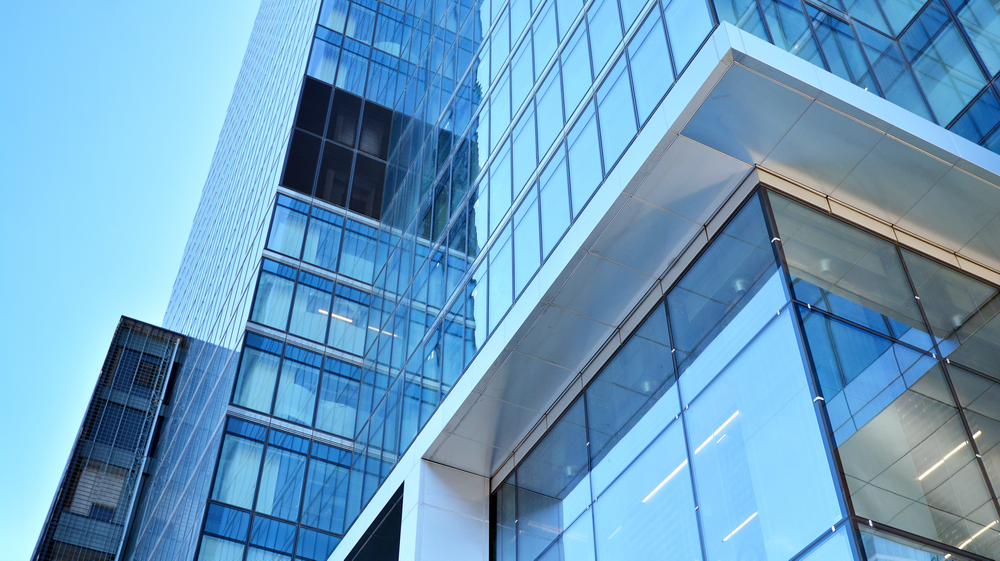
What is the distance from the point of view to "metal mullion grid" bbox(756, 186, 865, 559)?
1200 centimetres

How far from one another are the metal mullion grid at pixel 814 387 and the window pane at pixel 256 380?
72.4 ft

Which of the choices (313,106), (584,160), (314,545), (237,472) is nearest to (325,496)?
(314,545)

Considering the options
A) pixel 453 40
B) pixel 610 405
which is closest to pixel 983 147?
pixel 610 405

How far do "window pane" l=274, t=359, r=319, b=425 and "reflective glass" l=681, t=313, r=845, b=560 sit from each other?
2017 cm

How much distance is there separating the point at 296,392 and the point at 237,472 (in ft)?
11.6

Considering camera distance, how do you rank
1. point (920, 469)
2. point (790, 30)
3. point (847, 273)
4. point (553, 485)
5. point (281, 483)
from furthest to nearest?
point (281, 483), point (553, 485), point (790, 30), point (847, 273), point (920, 469)

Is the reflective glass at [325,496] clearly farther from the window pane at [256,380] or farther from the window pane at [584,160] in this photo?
the window pane at [584,160]

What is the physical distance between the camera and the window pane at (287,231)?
37875 mm

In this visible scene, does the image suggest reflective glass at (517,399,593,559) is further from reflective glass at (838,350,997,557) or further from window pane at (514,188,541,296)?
reflective glass at (838,350,997,557)

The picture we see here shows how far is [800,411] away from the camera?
43.6ft

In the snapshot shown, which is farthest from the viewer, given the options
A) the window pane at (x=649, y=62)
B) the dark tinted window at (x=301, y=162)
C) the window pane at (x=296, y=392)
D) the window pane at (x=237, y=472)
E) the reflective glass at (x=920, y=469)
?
the dark tinted window at (x=301, y=162)

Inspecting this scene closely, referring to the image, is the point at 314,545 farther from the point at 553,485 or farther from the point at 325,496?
the point at 553,485

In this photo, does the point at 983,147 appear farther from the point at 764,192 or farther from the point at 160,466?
the point at 160,466

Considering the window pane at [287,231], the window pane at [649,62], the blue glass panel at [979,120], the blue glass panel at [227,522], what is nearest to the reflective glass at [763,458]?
the window pane at [649,62]
